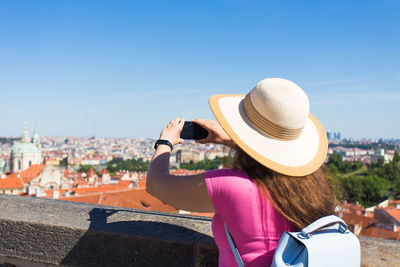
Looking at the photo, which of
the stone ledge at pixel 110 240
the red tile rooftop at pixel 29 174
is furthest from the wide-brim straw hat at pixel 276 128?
the red tile rooftop at pixel 29 174

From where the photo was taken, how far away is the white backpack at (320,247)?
94cm

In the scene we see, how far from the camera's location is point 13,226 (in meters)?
1.76

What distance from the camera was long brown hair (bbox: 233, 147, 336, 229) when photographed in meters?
1.07

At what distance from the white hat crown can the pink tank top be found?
0.19 m

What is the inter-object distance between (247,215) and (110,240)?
76 centimetres

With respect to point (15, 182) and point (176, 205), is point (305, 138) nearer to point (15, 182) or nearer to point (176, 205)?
point (176, 205)

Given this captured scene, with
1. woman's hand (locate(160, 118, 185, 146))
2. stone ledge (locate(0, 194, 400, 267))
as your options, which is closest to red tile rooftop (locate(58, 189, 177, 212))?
stone ledge (locate(0, 194, 400, 267))

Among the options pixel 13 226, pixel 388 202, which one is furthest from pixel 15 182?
pixel 13 226

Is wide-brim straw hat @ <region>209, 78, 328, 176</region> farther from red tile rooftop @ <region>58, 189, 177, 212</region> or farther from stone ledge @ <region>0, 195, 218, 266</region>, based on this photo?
red tile rooftop @ <region>58, 189, 177, 212</region>

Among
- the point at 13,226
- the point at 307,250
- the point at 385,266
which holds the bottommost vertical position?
the point at 13,226

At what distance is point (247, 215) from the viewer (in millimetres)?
1054

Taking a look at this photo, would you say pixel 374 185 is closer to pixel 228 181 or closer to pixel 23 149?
pixel 228 181

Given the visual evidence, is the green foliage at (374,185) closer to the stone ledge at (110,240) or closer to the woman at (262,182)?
the stone ledge at (110,240)

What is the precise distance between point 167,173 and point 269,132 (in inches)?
12.7
